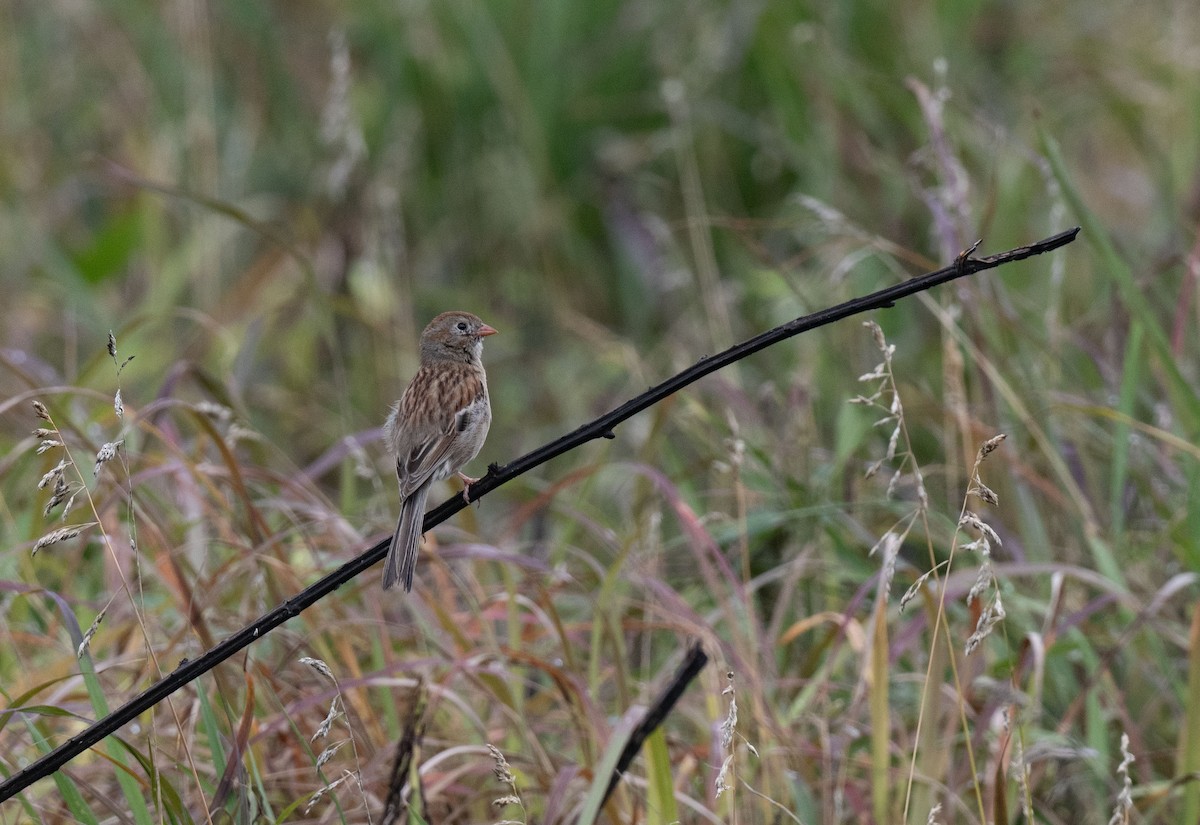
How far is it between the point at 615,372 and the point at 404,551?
319 centimetres

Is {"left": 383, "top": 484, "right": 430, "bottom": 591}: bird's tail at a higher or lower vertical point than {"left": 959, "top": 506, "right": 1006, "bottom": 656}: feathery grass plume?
higher

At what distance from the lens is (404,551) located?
2.48 meters

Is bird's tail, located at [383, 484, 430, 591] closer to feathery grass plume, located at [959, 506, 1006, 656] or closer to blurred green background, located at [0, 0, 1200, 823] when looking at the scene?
blurred green background, located at [0, 0, 1200, 823]

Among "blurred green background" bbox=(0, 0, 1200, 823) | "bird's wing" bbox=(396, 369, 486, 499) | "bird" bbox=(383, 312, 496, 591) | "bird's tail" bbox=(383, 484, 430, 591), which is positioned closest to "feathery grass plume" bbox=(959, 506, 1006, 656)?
"blurred green background" bbox=(0, 0, 1200, 823)

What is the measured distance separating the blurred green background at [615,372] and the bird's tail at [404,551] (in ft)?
0.91

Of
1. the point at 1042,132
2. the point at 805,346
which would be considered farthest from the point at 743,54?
the point at 1042,132

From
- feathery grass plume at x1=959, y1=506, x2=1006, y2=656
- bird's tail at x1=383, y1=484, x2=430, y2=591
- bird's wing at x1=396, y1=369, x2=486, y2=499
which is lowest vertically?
feathery grass plume at x1=959, y1=506, x2=1006, y2=656

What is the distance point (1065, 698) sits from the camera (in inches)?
125

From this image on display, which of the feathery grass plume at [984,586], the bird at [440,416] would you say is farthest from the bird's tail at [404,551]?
the feathery grass plume at [984,586]

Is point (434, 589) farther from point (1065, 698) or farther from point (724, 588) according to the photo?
point (1065, 698)

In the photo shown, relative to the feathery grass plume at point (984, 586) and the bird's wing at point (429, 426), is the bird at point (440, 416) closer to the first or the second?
the bird's wing at point (429, 426)

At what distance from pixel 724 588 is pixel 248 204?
3.76 metres

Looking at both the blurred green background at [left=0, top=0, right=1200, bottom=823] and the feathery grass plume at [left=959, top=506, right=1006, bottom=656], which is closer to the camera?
the feathery grass plume at [left=959, top=506, right=1006, bottom=656]

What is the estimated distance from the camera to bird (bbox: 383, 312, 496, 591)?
2.83m
